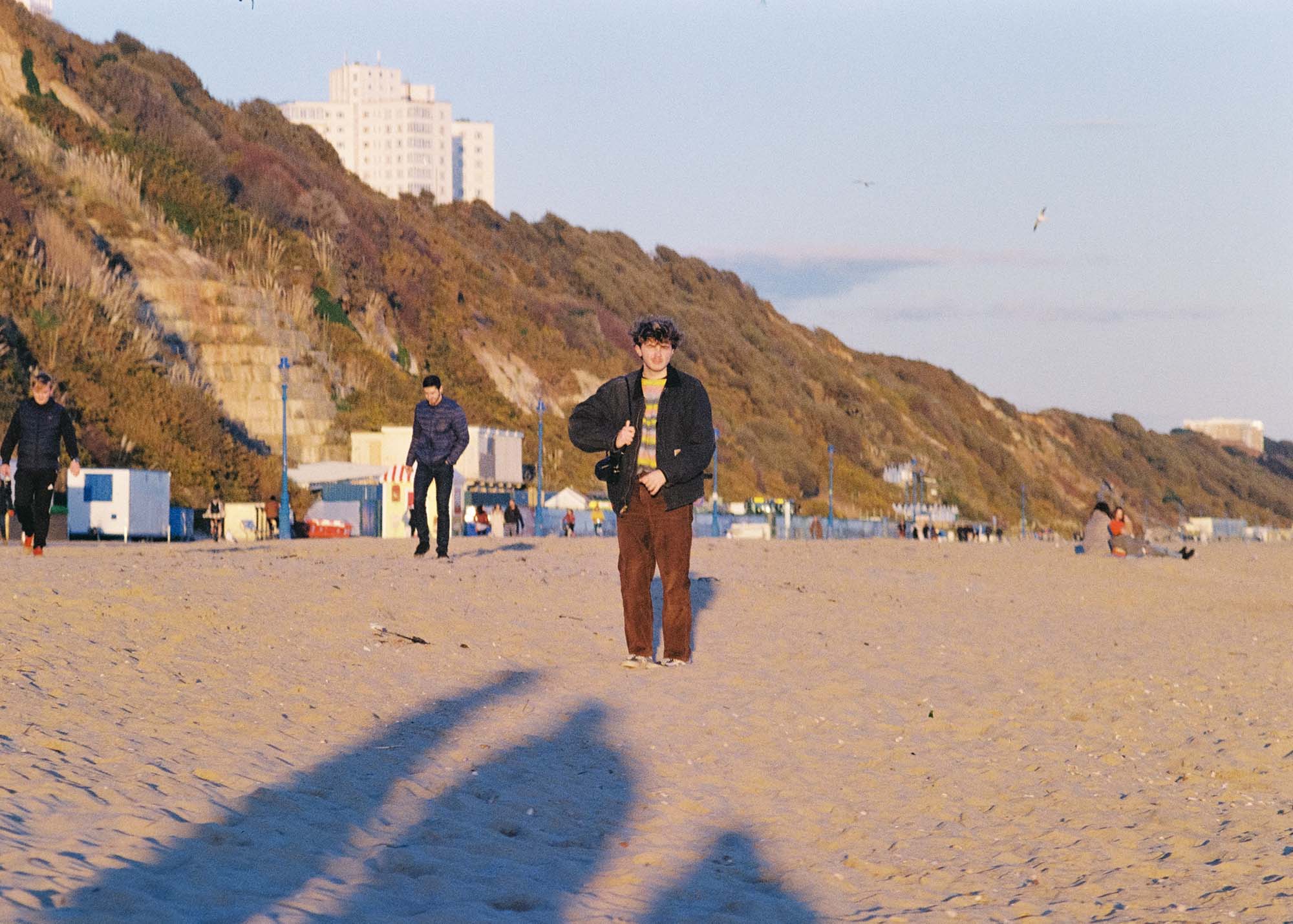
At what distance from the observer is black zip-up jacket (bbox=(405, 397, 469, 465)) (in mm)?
13867

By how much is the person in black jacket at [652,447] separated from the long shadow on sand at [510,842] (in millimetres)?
1898

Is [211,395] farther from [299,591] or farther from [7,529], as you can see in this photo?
[299,591]

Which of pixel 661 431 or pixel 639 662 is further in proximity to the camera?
pixel 639 662

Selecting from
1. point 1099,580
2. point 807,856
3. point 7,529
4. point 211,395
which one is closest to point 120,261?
point 211,395

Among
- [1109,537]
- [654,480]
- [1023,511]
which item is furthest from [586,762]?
[1023,511]

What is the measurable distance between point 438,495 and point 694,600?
10.2 ft

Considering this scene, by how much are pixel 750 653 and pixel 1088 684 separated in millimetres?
2204

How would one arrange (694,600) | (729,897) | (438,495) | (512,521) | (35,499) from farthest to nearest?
(512,521), (438,495), (35,499), (694,600), (729,897)

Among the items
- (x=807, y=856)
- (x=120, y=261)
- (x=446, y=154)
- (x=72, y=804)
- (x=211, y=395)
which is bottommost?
(x=807, y=856)

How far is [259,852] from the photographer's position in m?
4.14

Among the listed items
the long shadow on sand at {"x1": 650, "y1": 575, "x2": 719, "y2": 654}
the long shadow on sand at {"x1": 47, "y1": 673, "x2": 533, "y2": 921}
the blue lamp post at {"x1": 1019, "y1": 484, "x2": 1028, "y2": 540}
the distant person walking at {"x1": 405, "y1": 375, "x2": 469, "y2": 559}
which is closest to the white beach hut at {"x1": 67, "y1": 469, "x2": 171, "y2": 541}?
the distant person walking at {"x1": 405, "y1": 375, "x2": 469, "y2": 559}

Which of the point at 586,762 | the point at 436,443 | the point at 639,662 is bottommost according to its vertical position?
the point at 586,762

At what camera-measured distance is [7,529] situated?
2558 centimetres

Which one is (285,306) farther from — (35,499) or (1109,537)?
(35,499)
